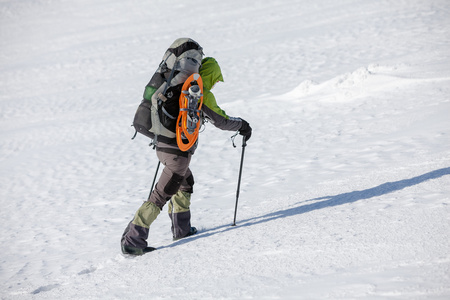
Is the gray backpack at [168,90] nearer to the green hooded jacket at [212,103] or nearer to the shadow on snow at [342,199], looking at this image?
the green hooded jacket at [212,103]

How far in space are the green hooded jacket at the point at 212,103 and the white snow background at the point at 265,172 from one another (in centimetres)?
107

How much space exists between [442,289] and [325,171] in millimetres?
3434

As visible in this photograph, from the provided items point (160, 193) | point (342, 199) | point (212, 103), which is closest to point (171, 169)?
point (160, 193)

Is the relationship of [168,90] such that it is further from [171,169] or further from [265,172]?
[265,172]

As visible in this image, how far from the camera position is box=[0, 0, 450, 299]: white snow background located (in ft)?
11.2

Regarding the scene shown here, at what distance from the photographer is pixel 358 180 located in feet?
17.4

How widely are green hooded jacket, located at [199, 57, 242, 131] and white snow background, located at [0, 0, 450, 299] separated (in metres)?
1.07

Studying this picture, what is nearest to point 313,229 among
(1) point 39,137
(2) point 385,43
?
(1) point 39,137

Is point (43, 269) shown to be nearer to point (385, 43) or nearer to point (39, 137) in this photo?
point (39, 137)

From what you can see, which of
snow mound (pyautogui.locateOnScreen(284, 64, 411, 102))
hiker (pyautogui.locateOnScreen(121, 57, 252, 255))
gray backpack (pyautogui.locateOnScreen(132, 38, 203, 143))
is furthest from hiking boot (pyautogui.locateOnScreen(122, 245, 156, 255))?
snow mound (pyautogui.locateOnScreen(284, 64, 411, 102))

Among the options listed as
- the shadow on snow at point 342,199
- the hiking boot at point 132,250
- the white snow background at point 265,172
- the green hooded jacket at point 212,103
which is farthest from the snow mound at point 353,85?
the hiking boot at point 132,250

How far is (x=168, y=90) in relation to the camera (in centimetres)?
390

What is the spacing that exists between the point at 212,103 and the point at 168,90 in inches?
16.4

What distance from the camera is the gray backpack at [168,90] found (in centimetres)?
388
